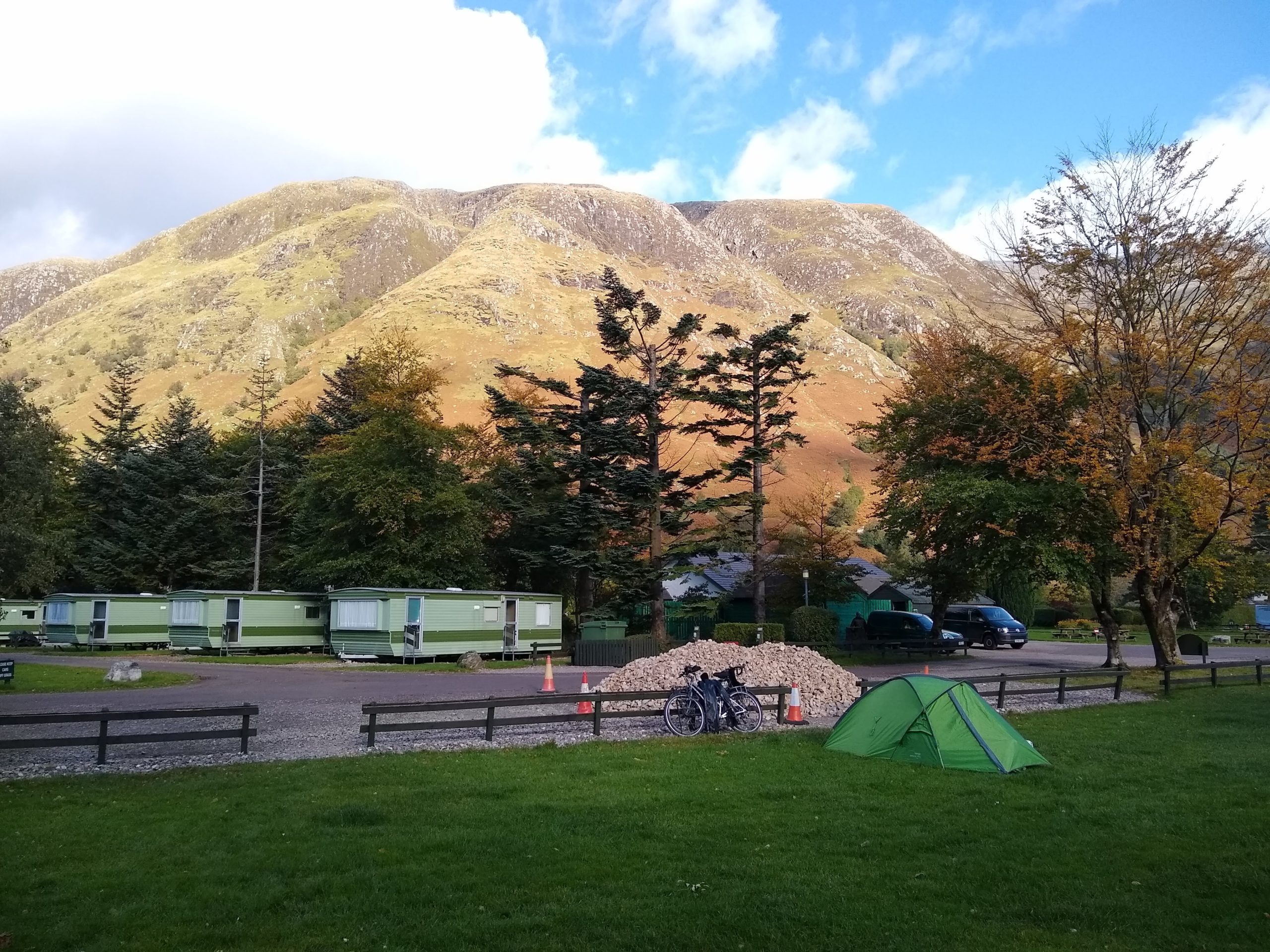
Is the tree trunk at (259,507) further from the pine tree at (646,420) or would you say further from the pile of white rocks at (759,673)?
the pile of white rocks at (759,673)

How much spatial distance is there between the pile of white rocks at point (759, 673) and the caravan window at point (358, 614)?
15.1 meters

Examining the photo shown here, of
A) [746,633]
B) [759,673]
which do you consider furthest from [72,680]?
[746,633]

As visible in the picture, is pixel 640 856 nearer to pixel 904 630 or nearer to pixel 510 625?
pixel 510 625

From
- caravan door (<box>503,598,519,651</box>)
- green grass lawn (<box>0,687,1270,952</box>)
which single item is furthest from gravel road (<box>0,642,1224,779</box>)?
caravan door (<box>503,598,519,651</box>)

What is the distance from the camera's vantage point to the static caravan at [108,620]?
123 feet

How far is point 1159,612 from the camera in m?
25.4

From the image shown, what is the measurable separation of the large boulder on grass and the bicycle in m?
15.6

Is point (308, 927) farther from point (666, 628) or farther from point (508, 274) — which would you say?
point (508, 274)

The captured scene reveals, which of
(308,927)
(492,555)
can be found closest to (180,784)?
(308,927)

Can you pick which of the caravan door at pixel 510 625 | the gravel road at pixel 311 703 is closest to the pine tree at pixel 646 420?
the caravan door at pixel 510 625

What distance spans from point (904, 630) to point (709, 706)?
2550cm

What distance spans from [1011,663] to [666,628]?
44.6ft

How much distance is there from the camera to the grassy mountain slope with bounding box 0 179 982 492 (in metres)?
111

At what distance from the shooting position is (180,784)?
10.1m
